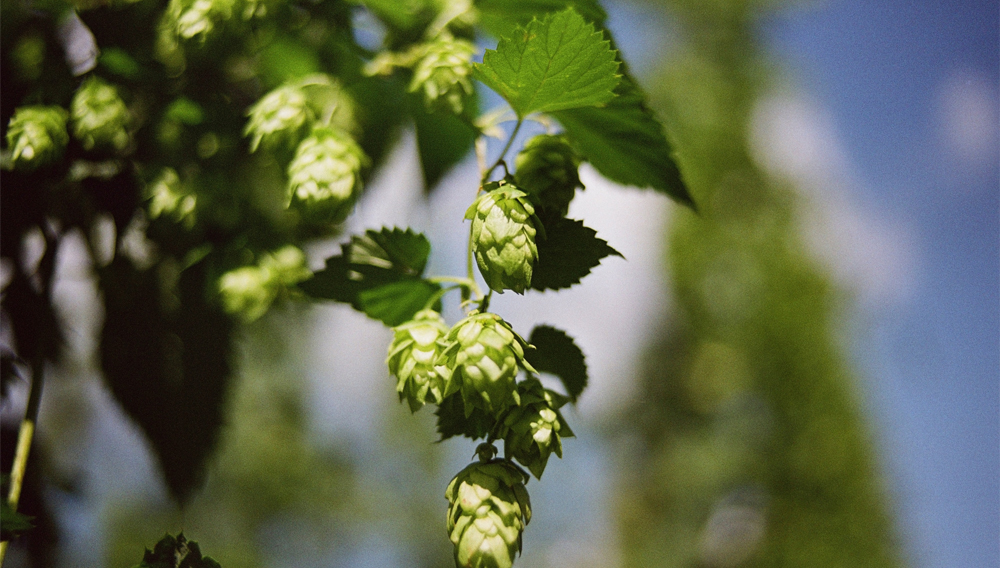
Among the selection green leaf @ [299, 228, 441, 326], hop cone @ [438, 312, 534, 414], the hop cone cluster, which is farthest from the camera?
the hop cone cluster

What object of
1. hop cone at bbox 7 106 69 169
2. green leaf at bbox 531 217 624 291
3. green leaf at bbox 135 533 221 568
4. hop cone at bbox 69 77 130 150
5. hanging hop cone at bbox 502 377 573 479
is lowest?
green leaf at bbox 135 533 221 568

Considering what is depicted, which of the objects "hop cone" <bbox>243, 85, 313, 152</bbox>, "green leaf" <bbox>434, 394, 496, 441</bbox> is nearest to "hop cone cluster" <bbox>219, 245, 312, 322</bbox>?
"hop cone" <bbox>243, 85, 313, 152</bbox>

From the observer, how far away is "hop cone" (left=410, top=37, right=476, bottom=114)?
0.34 meters

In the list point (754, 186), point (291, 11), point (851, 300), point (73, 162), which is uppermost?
point (754, 186)

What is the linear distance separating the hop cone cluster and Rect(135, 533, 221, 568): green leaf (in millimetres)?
190

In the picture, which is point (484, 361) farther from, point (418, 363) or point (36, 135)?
point (36, 135)

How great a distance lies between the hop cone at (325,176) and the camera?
1.11 feet

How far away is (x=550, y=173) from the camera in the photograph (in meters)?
0.29

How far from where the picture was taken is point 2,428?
51 centimetres

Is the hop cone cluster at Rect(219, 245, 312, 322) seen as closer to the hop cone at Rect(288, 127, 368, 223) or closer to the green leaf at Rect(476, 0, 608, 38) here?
the hop cone at Rect(288, 127, 368, 223)

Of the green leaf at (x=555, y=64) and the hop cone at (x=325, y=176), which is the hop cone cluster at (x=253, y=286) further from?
the green leaf at (x=555, y=64)

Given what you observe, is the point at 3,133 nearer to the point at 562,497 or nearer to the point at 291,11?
the point at 291,11

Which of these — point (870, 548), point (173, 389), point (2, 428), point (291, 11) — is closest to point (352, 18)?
point (291, 11)

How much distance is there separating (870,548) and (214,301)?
255 inches
